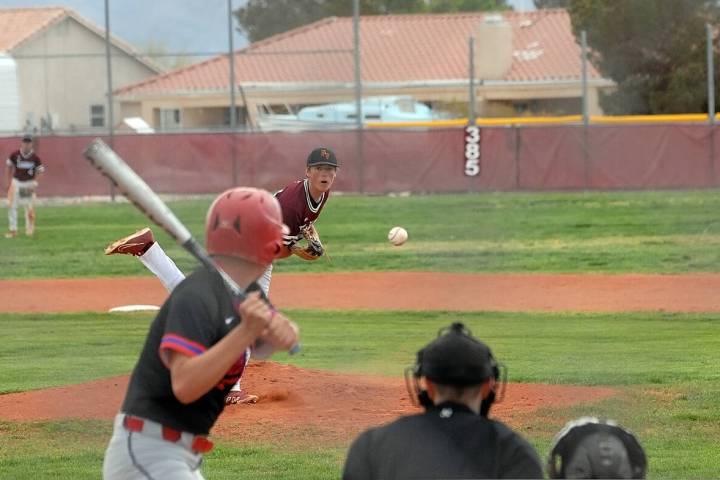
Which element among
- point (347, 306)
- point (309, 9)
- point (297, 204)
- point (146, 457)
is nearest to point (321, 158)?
point (297, 204)

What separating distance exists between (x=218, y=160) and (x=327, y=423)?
83.0 ft

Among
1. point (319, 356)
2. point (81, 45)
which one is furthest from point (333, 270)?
point (81, 45)

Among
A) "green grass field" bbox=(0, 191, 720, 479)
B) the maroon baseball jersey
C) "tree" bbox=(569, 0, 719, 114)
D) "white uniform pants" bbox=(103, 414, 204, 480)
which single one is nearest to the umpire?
"white uniform pants" bbox=(103, 414, 204, 480)

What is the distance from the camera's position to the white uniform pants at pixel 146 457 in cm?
411

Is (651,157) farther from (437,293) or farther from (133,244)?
(133,244)

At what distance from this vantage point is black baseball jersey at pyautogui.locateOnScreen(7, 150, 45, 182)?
2694 centimetres

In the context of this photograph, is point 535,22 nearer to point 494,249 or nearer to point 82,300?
point 494,249

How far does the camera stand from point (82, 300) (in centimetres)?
1883

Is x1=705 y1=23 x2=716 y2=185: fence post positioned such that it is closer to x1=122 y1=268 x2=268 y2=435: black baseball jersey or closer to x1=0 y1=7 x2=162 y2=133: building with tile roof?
x1=0 y1=7 x2=162 y2=133: building with tile roof

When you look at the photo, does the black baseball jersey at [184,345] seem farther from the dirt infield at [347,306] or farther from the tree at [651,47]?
the tree at [651,47]

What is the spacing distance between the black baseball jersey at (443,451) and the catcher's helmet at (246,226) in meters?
0.69

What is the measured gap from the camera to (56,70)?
42.7 m

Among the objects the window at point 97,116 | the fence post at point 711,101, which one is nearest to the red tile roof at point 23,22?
the window at point 97,116

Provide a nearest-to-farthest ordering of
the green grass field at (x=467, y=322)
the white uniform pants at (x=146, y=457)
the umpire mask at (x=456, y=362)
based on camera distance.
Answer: the umpire mask at (x=456, y=362) < the white uniform pants at (x=146, y=457) < the green grass field at (x=467, y=322)
